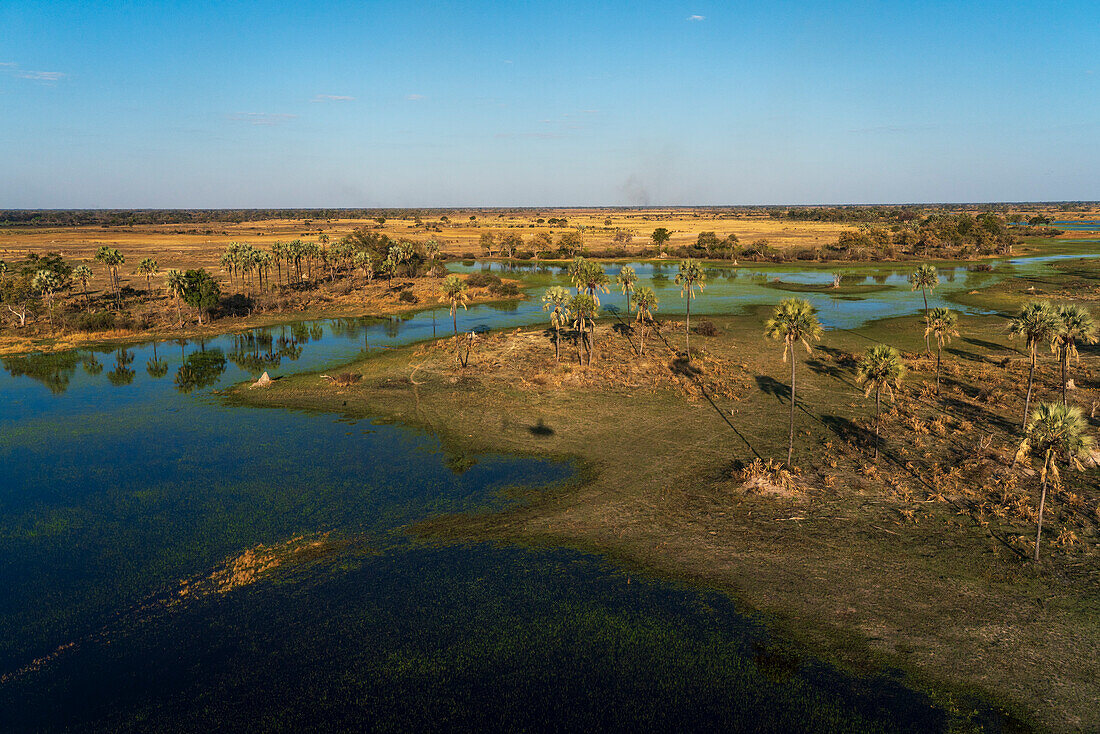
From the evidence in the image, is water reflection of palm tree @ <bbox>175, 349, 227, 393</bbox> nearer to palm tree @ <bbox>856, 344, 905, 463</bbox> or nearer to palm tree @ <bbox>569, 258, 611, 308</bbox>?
palm tree @ <bbox>569, 258, 611, 308</bbox>

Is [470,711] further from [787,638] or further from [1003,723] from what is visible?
[1003,723]

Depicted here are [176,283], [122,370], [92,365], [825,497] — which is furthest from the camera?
[176,283]

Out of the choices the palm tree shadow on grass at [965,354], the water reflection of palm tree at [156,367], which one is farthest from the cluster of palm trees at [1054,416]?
the water reflection of palm tree at [156,367]

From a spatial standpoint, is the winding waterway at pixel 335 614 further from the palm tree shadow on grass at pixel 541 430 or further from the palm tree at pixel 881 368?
the palm tree at pixel 881 368

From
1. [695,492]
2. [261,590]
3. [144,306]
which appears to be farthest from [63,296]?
[695,492]

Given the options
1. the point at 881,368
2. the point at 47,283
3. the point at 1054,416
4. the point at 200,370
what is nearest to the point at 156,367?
the point at 200,370

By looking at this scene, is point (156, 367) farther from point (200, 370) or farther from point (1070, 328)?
point (1070, 328)
